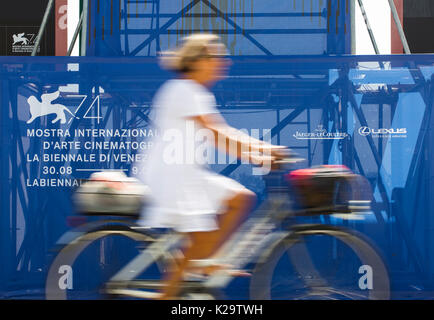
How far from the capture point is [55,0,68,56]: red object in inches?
289

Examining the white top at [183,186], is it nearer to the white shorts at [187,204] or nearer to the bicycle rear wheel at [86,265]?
the white shorts at [187,204]

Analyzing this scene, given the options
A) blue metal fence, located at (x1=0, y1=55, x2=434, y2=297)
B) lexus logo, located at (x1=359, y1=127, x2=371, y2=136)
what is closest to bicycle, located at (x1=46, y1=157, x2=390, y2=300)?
blue metal fence, located at (x1=0, y1=55, x2=434, y2=297)

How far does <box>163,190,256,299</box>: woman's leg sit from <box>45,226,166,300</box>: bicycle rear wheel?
39 cm

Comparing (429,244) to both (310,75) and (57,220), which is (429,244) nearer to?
(310,75)

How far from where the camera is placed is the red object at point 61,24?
7.34m

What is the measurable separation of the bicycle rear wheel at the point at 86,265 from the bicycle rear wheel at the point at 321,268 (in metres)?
0.91

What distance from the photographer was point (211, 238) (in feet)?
11.1

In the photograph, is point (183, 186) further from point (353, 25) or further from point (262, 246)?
point (353, 25)

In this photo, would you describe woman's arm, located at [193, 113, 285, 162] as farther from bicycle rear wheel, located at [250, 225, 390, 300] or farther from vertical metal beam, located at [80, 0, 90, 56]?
vertical metal beam, located at [80, 0, 90, 56]

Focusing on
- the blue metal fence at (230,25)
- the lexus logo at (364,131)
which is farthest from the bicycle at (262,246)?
the blue metal fence at (230,25)

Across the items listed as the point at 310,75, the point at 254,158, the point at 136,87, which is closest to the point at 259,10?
the point at 310,75

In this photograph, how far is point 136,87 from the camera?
4176 mm

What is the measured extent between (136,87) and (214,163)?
2.68 ft
